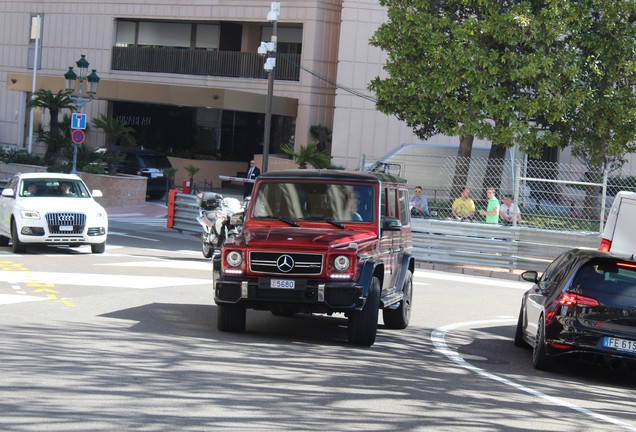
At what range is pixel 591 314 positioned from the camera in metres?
11.6

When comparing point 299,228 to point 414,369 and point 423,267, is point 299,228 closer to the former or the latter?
point 414,369

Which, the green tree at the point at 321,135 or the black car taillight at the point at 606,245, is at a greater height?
the green tree at the point at 321,135

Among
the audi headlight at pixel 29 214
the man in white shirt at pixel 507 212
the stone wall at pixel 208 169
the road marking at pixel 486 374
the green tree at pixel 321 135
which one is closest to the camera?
the road marking at pixel 486 374

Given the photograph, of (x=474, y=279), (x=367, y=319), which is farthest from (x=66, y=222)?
(x=367, y=319)

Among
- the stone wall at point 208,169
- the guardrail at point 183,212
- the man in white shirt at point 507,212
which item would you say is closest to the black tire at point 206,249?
the guardrail at point 183,212

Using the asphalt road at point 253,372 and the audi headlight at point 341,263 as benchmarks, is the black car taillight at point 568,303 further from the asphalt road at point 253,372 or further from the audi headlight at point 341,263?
the audi headlight at point 341,263

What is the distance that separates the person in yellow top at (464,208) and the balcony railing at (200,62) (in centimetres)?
2443

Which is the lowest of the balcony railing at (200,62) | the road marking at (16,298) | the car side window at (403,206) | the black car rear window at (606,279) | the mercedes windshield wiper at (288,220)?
the road marking at (16,298)

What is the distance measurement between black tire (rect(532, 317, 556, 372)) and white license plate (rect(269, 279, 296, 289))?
2682mm

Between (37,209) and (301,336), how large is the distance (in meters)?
9.61

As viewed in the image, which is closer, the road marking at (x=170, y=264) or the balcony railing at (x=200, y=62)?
the road marking at (x=170, y=264)

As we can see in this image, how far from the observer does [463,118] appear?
31438 millimetres

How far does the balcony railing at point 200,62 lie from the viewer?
164 ft

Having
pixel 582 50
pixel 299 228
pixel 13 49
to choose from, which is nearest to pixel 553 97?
pixel 582 50
